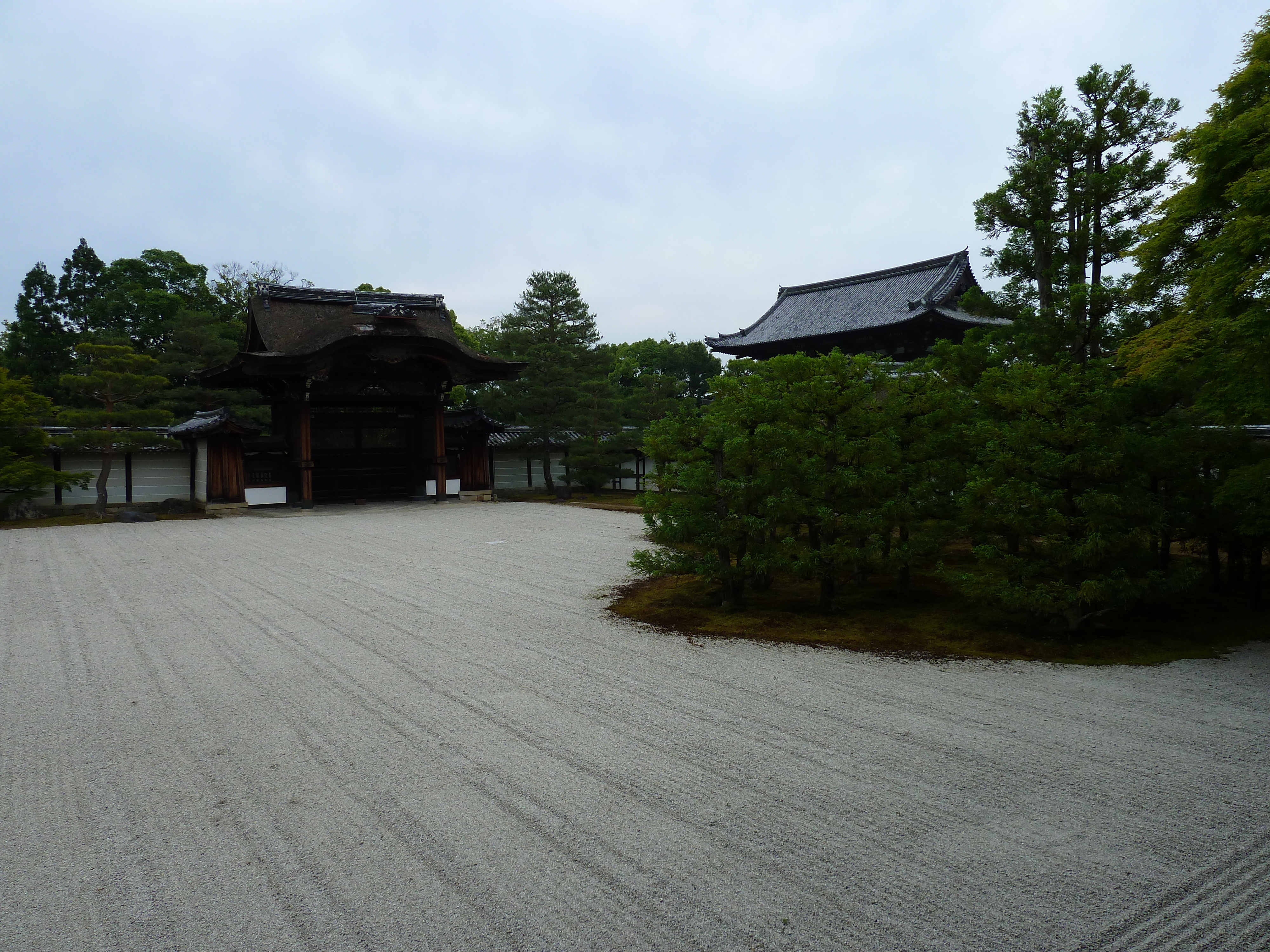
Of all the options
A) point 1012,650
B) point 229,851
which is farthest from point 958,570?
point 229,851

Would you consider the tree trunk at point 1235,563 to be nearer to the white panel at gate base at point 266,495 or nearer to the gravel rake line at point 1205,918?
the gravel rake line at point 1205,918

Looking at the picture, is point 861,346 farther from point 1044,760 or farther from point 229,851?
point 229,851

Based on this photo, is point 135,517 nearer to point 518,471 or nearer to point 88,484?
point 88,484

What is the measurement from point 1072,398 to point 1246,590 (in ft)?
12.5

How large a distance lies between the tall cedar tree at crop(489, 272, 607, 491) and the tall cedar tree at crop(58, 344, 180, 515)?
8684mm

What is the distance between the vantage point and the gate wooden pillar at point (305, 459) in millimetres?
19266

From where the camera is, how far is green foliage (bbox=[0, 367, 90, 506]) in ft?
54.5

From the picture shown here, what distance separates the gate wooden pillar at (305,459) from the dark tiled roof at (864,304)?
1214cm

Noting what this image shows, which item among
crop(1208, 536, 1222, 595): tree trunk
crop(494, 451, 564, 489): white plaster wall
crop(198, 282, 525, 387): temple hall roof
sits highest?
crop(198, 282, 525, 387): temple hall roof

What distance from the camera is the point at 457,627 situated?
704cm

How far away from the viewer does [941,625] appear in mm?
6910

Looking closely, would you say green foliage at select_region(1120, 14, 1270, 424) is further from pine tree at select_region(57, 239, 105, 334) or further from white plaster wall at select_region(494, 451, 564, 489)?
pine tree at select_region(57, 239, 105, 334)

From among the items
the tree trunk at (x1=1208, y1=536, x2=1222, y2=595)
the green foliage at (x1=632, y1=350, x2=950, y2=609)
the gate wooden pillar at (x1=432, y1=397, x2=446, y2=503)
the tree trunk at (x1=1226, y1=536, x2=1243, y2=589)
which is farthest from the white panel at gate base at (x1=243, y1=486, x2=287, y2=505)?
the tree trunk at (x1=1226, y1=536, x2=1243, y2=589)

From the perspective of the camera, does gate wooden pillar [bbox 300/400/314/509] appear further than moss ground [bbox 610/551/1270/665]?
Yes
